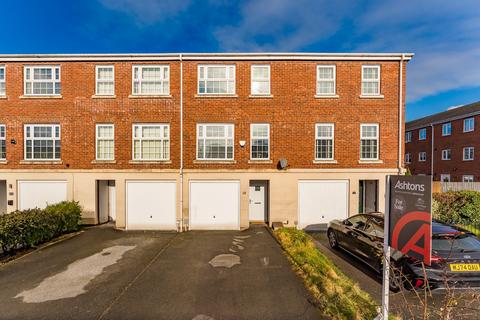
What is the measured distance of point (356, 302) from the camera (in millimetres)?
4715

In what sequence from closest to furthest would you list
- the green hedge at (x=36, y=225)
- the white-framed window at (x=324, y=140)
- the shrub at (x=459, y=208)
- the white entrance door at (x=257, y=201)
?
the green hedge at (x=36, y=225), the shrub at (x=459, y=208), the white-framed window at (x=324, y=140), the white entrance door at (x=257, y=201)

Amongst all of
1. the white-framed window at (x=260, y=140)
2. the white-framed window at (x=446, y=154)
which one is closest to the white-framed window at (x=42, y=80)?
the white-framed window at (x=260, y=140)

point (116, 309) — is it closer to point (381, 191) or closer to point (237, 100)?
point (237, 100)

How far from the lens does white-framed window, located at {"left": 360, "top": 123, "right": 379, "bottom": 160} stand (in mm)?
11758

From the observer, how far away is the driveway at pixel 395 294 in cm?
484

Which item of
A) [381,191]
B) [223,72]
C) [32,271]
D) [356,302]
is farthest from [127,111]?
[381,191]

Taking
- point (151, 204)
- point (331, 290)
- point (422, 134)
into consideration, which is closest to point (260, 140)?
point (151, 204)

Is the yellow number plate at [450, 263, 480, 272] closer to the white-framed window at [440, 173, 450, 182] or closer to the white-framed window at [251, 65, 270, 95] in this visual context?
the white-framed window at [251, 65, 270, 95]

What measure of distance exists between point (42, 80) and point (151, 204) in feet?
28.8

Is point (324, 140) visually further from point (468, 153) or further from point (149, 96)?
point (468, 153)

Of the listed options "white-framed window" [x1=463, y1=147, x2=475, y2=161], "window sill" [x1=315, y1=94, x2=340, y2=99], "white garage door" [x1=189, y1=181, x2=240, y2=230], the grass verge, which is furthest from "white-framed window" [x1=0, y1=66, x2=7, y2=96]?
"white-framed window" [x1=463, y1=147, x2=475, y2=161]

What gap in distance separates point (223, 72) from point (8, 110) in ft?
37.7

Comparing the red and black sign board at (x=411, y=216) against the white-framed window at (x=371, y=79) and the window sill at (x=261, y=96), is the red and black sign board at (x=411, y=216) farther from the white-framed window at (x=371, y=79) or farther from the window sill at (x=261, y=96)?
the white-framed window at (x=371, y=79)

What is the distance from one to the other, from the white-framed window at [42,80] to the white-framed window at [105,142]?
10.1 feet
